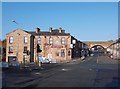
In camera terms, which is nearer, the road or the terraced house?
the road

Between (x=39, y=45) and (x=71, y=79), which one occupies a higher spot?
(x=39, y=45)

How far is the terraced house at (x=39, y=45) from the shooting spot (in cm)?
7725

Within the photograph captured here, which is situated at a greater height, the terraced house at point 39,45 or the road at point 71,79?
the terraced house at point 39,45

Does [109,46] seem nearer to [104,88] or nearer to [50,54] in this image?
[50,54]

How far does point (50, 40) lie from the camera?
84.2 m

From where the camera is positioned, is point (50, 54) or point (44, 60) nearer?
point (44, 60)

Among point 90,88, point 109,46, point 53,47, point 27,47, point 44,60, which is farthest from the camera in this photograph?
point 109,46

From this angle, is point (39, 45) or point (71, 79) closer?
point (71, 79)

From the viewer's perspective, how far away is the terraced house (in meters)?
77.2

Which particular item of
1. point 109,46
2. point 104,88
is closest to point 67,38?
point 104,88

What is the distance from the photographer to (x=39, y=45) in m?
78.5

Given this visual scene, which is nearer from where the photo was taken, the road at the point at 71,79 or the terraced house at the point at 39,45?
the road at the point at 71,79

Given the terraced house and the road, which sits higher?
the terraced house

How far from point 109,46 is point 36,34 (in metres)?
79.1
